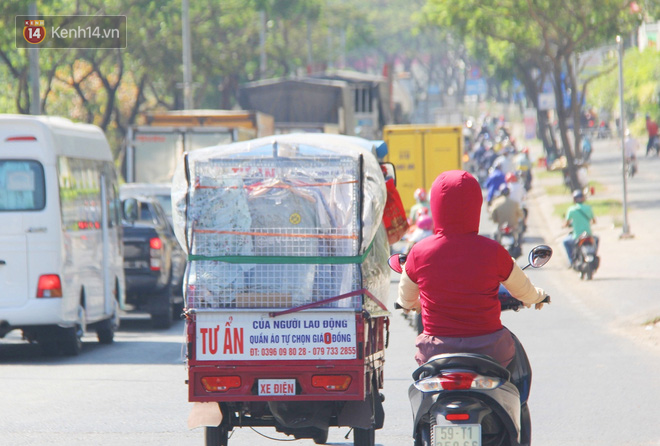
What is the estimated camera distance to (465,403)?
4.72 metres

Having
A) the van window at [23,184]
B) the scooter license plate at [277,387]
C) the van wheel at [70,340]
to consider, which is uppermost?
the van window at [23,184]

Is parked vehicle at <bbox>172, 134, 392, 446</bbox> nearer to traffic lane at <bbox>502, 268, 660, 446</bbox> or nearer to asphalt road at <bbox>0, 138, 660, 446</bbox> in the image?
asphalt road at <bbox>0, 138, 660, 446</bbox>

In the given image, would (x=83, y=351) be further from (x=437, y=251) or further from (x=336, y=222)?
(x=437, y=251)

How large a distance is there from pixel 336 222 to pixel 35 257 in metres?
5.74

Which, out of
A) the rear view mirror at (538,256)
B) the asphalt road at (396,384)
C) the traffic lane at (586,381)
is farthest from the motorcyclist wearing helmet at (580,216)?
the rear view mirror at (538,256)

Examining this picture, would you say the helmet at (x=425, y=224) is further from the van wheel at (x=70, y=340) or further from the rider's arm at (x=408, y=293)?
the rider's arm at (x=408, y=293)

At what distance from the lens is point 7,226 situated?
1110 centimetres

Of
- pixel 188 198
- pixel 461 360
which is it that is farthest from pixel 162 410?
pixel 461 360

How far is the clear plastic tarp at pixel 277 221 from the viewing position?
6121 millimetres

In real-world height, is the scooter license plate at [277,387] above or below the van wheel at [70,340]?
above

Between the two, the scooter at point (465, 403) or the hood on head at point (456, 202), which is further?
the hood on head at point (456, 202)

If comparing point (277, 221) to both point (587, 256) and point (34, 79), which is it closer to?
point (587, 256)

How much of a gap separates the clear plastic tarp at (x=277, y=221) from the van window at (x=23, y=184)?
522cm

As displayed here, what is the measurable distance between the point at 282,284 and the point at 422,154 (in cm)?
2294
